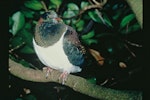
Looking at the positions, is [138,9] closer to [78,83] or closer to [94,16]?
[94,16]

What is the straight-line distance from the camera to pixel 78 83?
5.46ft

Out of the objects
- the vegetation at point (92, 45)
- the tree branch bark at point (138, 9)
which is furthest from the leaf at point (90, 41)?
the tree branch bark at point (138, 9)

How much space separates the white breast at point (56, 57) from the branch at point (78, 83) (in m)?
0.03

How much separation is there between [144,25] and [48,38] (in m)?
0.44

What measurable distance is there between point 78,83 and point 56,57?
0.16 m

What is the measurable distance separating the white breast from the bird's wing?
0.02m

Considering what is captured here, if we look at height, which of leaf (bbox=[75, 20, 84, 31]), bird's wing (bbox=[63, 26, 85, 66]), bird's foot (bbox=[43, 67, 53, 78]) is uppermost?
leaf (bbox=[75, 20, 84, 31])

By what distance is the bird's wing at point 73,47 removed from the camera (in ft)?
5.65

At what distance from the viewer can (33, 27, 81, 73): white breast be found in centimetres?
172

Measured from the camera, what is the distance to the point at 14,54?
5.98 feet

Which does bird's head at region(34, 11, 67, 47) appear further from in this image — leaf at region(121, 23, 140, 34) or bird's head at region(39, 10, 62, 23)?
leaf at region(121, 23, 140, 34)

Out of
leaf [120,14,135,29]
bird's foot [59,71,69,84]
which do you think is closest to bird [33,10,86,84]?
bird's foot [59,71,69,84]

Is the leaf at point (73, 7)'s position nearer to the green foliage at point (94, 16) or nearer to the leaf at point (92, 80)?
the green foliage at point (94, 16)

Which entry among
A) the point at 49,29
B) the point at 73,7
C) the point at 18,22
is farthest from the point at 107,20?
the point at 18,22
